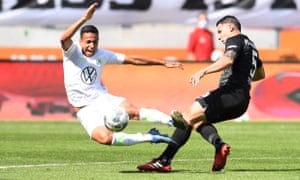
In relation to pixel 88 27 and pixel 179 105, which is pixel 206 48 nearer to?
pixel 179 105

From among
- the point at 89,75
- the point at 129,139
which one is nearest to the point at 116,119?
the point at 129,139

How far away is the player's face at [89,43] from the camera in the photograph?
1360 centimetres

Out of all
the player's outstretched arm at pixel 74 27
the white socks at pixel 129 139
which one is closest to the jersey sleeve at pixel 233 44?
the white socks at pixel 129 139

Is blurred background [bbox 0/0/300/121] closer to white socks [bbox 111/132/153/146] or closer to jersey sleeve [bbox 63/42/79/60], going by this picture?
jersey sleeve [bbox 63/42/79/60]

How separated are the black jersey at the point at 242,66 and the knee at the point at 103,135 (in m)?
1.49

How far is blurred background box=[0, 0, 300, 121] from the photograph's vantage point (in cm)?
2406

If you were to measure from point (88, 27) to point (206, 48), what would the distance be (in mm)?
14578

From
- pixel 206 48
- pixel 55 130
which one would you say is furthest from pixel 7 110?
pixel 206 48

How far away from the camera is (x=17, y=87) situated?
78.7 ft

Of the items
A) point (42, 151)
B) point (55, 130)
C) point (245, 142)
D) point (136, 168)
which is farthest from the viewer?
point (55, 130)

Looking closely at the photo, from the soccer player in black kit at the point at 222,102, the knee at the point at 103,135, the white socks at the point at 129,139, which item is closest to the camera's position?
the white socks at the point at 129,139

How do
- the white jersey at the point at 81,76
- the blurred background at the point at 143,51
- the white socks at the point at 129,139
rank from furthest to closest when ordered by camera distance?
1. the blurred background at the point at 143,51
2. the white jersey at the point at 81,76
3. the white socks at the point at 129,139

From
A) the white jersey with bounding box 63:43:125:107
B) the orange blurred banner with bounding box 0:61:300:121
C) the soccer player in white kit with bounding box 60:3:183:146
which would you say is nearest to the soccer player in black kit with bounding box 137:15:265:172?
the soccer player in white kit with bounding box 60:3:183:146

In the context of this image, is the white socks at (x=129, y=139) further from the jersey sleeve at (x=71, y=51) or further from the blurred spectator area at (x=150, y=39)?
the blurred spectator area at (x=150, y=39)
